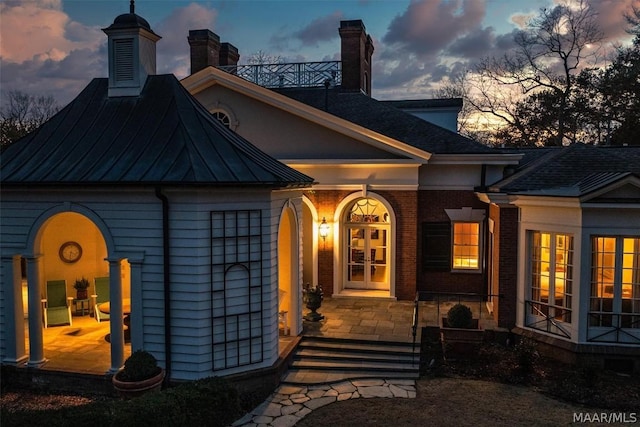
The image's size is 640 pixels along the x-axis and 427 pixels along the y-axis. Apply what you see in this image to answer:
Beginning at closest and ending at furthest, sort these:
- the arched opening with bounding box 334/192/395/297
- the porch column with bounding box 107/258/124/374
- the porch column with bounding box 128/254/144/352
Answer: the porch column with bounding box 128/254/144/352 → the porch column with bounding box 107/258/124/374 → the arched opening with bounding box 334/192/395/297

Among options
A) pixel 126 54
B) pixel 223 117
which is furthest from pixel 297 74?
pixel 126 54

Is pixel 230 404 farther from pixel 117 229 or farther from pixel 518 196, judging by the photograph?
pixel 518 196

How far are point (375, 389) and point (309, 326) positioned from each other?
3097mm

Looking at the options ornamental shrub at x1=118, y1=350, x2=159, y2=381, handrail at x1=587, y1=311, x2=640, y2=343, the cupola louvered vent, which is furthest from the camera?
the cupola louvered vent

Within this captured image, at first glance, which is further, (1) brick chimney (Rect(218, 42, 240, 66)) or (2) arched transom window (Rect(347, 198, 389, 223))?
(1) brick chimney (Rect(218, 42, 240, 66))

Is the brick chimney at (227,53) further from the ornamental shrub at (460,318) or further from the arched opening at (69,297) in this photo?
the ornamental shrub at (460,318)

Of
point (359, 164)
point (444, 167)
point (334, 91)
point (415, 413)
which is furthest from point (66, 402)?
point (334, 91)

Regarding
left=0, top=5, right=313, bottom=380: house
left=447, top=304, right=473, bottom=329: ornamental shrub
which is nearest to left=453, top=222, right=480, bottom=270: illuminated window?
left=447, top=304, right=473, bottom=329: ornamental shrub

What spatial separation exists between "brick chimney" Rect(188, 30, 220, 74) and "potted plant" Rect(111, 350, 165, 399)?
15.4m

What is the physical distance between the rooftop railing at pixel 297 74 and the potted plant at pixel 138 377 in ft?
47.6

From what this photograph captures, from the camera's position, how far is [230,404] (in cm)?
848

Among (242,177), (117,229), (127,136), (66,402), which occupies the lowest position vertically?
(66,402)

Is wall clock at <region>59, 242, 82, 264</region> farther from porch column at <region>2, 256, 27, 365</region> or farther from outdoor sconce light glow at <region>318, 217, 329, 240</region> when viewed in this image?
outdoor sconce light glow at <region>318, 217, 329, 240</region>

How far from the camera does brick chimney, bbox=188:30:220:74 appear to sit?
21.7 meters
